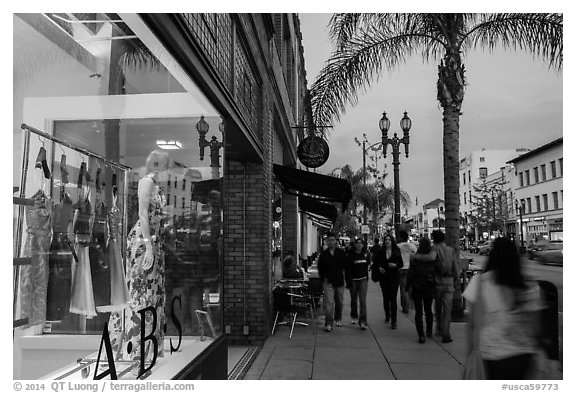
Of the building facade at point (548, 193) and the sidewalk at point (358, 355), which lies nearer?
the building facade at point (548, 193)

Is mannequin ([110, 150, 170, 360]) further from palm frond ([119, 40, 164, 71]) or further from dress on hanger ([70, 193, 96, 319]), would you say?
palm frond ([119, 40, 164, 71])

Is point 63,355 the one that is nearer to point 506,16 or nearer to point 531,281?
point 531,281

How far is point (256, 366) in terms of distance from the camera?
6.63m

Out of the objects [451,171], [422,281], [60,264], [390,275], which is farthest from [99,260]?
[451,171]

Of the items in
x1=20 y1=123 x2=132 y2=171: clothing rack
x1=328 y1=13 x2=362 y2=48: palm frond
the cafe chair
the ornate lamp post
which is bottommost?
the cafe chair

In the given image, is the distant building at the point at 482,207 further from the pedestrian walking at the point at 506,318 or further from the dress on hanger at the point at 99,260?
the dress on hanger at the point at 99,260

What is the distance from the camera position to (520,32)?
8531 millimetres

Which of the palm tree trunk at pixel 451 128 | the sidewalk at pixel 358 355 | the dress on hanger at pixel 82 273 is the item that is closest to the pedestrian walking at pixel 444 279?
the sidewalk at pixel 358 355

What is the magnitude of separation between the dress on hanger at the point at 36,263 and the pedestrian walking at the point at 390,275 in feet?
23.9

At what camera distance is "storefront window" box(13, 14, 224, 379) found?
3344 mm

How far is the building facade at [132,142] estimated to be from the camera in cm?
336

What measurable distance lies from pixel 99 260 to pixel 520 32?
774 centimetres

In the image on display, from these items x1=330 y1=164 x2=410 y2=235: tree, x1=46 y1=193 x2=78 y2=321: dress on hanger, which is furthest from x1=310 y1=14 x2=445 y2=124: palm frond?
x1=330 y1=164 x2=410 y2=235: tree

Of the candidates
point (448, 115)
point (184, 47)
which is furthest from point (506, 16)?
point (184, 47)
